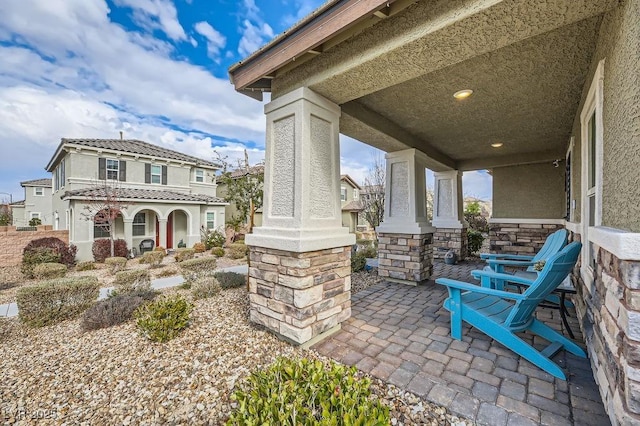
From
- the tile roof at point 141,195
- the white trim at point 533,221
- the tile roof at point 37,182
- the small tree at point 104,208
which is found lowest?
the white trim at point 533,221

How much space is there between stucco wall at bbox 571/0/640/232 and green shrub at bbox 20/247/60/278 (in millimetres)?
11992

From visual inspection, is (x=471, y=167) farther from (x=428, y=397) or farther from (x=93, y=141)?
(x=93, y=141)

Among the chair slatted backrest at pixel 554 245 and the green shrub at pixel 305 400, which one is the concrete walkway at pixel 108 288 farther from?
the chair slatted backrest at pixel 554 245

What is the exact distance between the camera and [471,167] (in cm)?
727

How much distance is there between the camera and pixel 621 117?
5.22 ft

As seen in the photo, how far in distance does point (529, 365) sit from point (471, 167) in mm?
6041

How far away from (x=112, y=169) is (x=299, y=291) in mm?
13294

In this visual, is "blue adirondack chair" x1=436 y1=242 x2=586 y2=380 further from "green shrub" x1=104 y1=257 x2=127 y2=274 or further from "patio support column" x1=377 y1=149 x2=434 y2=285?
"green shrub" x1=104 y1=257 x2=127 y2=274

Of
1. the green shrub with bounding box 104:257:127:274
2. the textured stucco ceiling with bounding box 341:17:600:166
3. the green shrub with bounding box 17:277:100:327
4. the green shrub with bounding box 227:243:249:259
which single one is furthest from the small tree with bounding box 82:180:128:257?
the textured stucco ceiling with bounding box 341:17:600:166

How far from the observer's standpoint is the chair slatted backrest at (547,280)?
2.27 meters

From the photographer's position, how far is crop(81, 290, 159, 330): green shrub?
11.0ft

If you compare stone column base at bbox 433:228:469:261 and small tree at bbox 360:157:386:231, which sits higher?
small tree at bbox 360:157:386:231

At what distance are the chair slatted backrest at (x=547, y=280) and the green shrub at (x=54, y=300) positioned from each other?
5.81 metres

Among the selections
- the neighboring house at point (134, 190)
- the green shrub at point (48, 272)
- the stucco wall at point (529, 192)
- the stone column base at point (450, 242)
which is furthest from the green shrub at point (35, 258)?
the stucco wall at point (529, 192)
